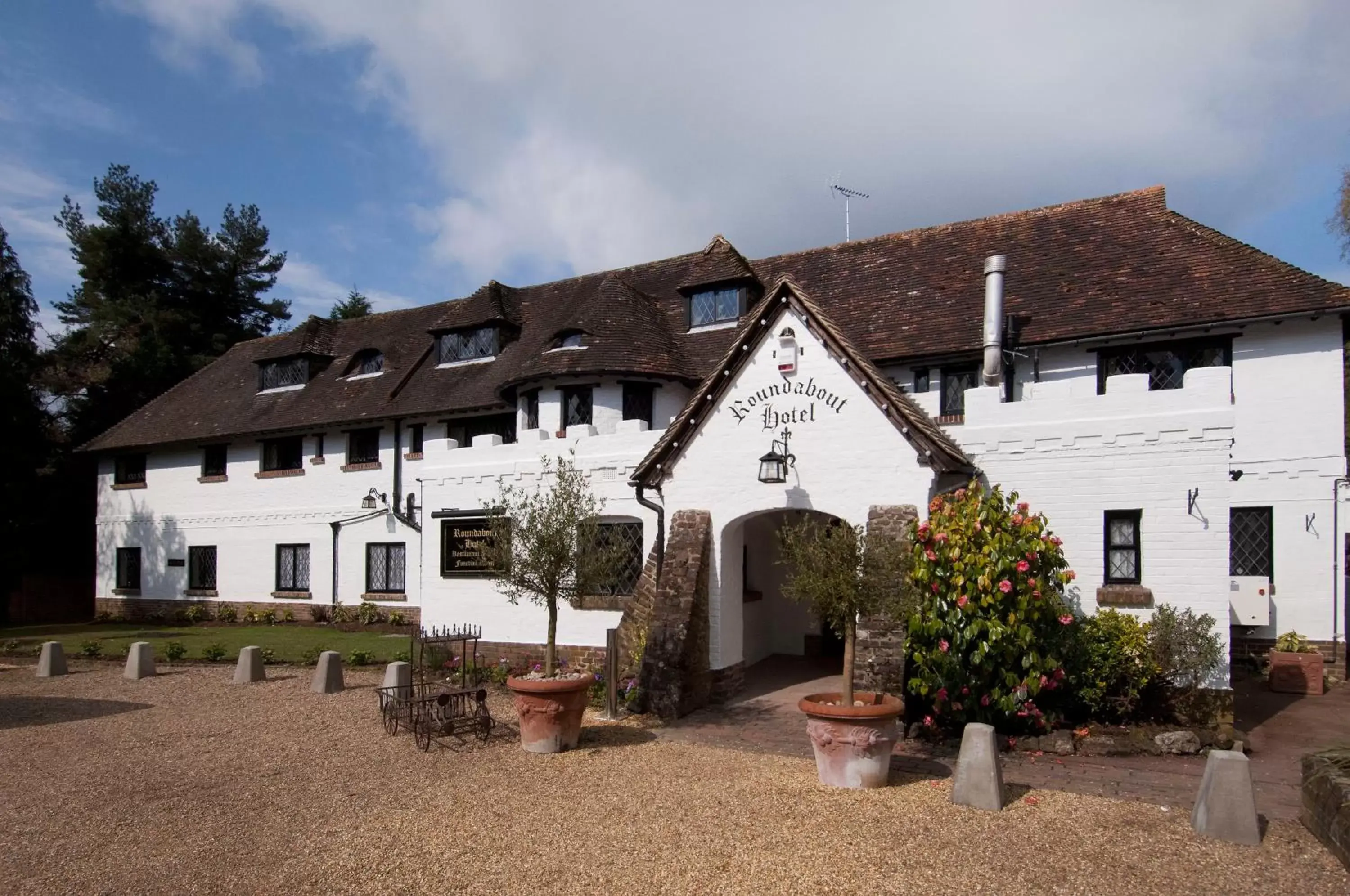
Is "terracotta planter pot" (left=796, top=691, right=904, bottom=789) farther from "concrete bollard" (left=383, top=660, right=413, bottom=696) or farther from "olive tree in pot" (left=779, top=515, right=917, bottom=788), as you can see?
"concrete bollard" (left=383, top=660, right=413, bottom=696)

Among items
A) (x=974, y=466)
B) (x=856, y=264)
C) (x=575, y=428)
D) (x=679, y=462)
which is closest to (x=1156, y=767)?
(x=974, y=466)

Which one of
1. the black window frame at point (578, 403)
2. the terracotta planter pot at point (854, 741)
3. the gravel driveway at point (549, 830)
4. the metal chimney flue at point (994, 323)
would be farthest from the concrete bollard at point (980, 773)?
the black window frame at point (578, 403)

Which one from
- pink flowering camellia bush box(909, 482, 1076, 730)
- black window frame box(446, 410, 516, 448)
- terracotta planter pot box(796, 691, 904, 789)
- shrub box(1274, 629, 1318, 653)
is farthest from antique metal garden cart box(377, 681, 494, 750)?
shrub box(1274, 629, 1318, 653)

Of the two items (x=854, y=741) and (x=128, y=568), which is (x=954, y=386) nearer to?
(x=854, y=741)

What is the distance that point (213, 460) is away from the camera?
27.7 meters

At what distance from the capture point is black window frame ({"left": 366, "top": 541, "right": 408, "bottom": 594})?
23.8 m

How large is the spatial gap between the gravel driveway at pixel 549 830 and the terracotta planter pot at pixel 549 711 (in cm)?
26

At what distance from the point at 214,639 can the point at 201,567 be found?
22.4 ft

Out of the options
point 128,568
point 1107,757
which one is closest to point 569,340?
point 1107,757

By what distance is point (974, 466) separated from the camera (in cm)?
1238

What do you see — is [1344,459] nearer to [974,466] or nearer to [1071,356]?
[1071,356]

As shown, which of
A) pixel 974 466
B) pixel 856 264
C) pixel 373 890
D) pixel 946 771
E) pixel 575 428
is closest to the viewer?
pixel 373 890

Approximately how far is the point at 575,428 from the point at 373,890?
32.5 feet

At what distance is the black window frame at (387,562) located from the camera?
23844 mm
